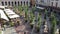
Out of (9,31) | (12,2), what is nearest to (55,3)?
(12,2)

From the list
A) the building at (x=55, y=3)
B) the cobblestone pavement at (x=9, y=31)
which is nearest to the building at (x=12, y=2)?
the building at (x=55, y=3)

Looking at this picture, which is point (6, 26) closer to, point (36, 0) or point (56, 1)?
point (56, 1)

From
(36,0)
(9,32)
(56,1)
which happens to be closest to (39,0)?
(36,0)

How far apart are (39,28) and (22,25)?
3.56 metres

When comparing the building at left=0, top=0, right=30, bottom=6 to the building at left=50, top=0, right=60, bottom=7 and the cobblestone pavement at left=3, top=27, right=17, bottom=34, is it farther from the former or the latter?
the cobblestone pavement at left=3, top=27, right=17, bottom=34

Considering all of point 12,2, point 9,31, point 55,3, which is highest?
point 12,2

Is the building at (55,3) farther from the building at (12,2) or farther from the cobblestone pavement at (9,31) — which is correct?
the cobblestone pavement at (9,31)

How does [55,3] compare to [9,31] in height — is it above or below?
above

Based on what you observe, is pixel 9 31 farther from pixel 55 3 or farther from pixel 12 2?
pixel 12 2

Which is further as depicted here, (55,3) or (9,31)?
(55,3)

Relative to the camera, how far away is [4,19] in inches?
711

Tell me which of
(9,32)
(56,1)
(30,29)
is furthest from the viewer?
(56,1)

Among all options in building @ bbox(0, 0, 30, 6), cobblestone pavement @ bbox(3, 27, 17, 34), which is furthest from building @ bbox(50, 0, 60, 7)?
cobblestone pavement @ bbox(3, 27, 17, 34)

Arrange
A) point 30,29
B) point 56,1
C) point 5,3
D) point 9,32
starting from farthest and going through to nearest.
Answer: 1. point 5,3
2. point 56,1
3. point 30,29
4. point 9,32
